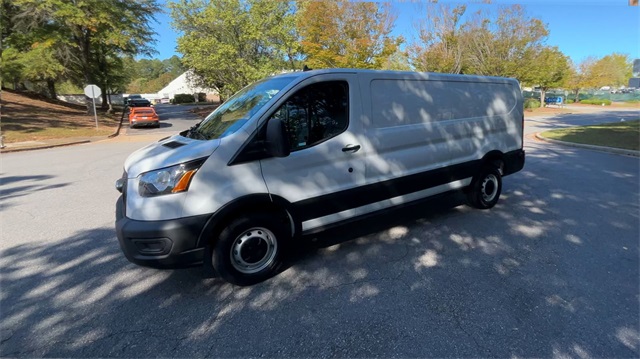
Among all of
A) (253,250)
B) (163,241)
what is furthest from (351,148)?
(163,241)

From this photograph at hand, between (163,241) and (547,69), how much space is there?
1582 inches

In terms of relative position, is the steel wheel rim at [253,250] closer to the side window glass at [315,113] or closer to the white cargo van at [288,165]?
the white cargo van at [288,165]

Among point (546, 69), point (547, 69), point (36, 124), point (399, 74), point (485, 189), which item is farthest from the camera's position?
point (547, 69)

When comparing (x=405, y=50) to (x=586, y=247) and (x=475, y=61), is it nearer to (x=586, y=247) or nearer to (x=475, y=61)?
(x=475, y=61)

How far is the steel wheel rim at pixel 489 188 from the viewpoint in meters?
5.10

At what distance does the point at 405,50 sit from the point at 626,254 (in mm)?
27651

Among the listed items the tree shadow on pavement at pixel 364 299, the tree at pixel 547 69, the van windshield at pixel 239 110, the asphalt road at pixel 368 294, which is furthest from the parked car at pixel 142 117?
the tree at pixel 547 69

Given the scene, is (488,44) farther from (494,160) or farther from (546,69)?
(494,160)

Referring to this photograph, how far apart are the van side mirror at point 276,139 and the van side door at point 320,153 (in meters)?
0.14

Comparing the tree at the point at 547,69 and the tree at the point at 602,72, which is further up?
the tree at the point at 602,72

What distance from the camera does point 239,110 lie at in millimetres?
3553

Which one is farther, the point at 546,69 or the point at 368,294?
the point at 546,69

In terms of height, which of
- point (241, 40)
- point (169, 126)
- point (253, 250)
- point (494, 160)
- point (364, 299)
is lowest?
point (364, 299)

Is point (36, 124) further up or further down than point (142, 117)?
further down
